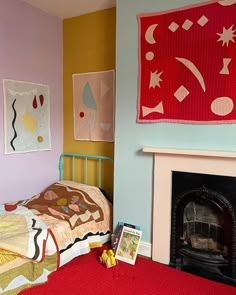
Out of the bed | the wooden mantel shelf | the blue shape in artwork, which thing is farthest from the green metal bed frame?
the wooden mantel shelf

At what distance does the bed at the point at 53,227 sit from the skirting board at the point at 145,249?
0.39 metres

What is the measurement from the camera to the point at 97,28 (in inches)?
123

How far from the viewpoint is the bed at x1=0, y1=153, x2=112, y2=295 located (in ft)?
6.53

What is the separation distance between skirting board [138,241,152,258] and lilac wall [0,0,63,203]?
1.36 metres

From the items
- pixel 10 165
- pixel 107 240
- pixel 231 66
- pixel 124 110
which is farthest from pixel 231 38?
pixel 10 165

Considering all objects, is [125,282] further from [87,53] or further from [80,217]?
[87,53]

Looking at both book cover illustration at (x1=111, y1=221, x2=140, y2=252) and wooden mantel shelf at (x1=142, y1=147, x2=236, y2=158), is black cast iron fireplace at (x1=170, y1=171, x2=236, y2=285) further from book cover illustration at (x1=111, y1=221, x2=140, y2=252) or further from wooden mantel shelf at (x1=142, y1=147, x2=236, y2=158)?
book cover illustration at (x1=111, y1=221, x2=140, y2=252)

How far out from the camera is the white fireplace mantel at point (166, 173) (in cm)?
225

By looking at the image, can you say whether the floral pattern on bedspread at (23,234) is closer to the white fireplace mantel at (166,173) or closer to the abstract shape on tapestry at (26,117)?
the abstract shape on tapestry at (26,117)

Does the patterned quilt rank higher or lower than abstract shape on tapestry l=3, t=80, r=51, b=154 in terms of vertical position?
lower

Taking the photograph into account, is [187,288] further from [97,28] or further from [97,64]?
[97,28]

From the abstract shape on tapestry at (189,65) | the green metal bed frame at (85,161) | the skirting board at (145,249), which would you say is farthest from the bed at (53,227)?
the abstract shape on tapestry at (189,65)

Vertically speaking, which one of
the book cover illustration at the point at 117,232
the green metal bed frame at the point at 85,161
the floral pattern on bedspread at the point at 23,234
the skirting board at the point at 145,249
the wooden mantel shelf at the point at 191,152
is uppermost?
the wooden mantel shelf at the point at 191,152

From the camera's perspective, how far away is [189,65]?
2305 mm
